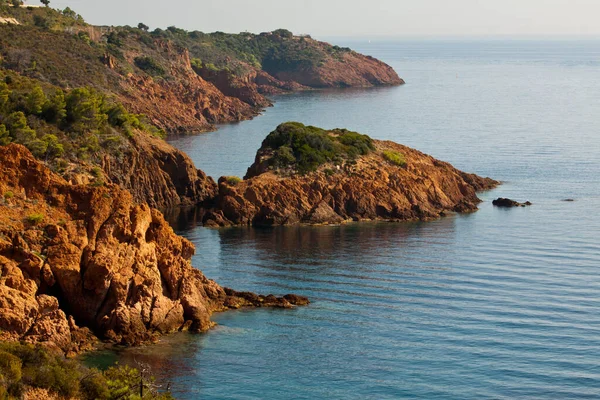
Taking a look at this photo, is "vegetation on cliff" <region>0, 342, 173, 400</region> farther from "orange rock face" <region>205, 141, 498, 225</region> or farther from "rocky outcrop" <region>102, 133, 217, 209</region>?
"rocky outcrop" <region>102, 133, 217, 209</region>

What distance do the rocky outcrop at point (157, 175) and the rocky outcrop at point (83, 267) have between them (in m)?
34.4

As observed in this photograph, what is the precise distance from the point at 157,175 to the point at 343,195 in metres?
18.1

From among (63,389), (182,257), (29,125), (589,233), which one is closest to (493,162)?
(589,233)

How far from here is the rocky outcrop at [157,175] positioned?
98.4 metres

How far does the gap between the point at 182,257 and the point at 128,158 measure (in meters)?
36.7

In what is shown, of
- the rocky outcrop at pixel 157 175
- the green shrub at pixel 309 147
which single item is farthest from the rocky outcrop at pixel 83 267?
the green shrub at pixel 309 147

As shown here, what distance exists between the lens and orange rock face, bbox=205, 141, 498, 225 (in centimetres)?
9425

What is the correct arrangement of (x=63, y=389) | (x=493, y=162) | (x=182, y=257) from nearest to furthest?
(x=63, y=389), (x=182, y=257), (x=493, y=162)

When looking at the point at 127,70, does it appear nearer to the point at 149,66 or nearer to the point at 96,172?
the point at 149,66

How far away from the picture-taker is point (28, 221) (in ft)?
195

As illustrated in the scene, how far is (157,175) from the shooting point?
101438 mm

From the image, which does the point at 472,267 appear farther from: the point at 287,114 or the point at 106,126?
the point at 287,114

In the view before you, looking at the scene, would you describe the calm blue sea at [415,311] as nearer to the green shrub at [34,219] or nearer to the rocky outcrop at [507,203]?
the rocky outcrop at [507,203]

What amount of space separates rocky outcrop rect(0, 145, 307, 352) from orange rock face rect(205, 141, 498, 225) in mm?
29774
